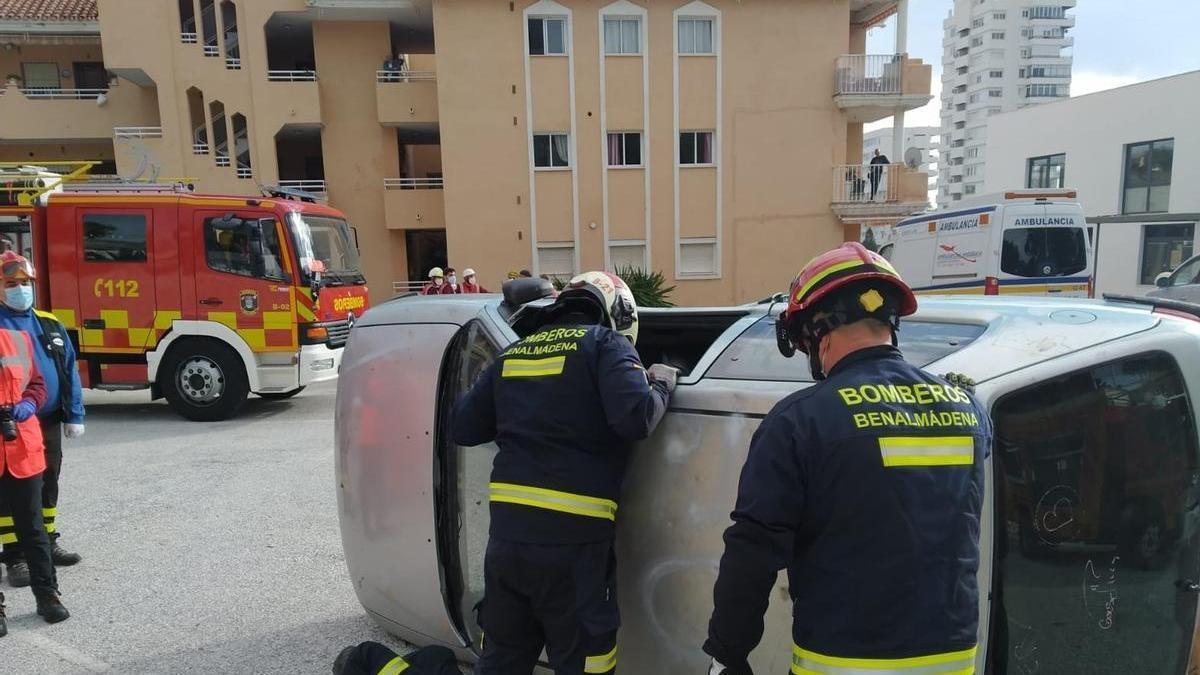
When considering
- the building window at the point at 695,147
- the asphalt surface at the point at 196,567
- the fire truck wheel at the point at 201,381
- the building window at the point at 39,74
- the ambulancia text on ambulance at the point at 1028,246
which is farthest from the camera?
the building window at the point at 39,74

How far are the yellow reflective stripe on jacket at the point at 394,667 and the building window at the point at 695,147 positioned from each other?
17.7 m

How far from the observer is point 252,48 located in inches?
727

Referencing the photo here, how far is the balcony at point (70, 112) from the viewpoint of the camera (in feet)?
65.8

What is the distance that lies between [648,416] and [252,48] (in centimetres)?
2030

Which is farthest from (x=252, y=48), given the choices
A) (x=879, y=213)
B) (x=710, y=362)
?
(x=710, y=362)

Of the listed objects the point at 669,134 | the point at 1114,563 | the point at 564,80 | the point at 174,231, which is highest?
the point at 564,80

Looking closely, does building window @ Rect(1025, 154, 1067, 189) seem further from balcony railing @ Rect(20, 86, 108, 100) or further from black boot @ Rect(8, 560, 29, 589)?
black boot @ Rect(8, 560, 29, 589)

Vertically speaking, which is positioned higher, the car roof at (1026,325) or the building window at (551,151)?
the building window at (551,151)

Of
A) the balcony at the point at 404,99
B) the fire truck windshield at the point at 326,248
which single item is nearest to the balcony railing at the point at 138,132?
the balcony at the point at 404,99

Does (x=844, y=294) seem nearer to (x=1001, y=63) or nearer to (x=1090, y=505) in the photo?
(x=1090, y=505)

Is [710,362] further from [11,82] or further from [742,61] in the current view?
[11,82]

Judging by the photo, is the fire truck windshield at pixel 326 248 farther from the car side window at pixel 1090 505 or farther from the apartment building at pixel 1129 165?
the apartment building at pixel 1129 165

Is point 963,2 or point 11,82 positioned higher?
point 963,2

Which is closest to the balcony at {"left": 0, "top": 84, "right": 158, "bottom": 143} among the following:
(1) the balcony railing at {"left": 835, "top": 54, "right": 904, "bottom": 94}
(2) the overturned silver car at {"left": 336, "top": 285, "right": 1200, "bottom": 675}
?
(1) the balcony railing at {"left": 835, "top": 54, "right": 904, "bottom": 94}
